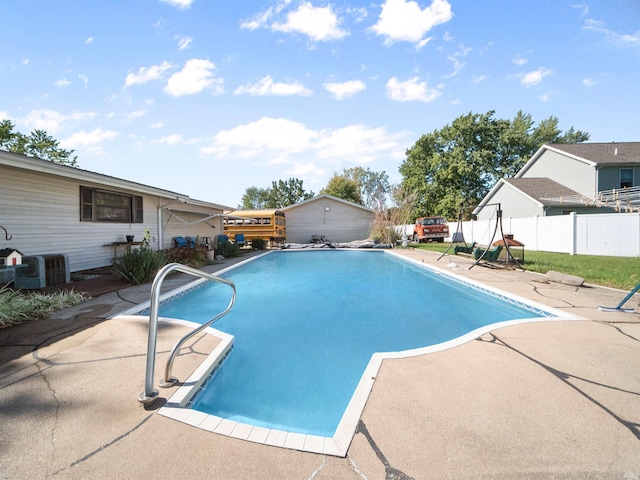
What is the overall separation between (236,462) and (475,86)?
17713 millimetres

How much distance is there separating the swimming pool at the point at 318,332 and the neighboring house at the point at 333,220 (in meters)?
13.4

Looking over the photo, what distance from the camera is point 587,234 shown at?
11.8 m

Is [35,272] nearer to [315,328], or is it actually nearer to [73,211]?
[73,211]

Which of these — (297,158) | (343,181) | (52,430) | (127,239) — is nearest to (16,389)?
(52,430)

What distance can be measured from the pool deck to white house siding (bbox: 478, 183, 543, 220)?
1868 centimetres

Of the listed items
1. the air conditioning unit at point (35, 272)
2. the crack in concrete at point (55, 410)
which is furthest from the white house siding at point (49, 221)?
the crack in concrete at point (55, 410)

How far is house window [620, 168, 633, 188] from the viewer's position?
1928 cm

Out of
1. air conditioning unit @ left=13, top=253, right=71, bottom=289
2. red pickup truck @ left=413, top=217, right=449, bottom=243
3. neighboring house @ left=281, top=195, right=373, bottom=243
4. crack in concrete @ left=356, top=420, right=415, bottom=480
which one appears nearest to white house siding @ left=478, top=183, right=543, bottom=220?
red pickup truck @ left=413, top=217, right=449, bottom=243

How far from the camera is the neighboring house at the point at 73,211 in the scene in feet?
21.8

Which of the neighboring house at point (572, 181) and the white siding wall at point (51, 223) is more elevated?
the neighboring house at point (572, 181)

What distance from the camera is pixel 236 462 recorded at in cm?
172

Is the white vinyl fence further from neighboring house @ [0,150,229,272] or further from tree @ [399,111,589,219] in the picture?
tree @ [399,111,589,219]

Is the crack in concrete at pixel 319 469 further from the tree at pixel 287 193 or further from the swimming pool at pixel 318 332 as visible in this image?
the tree at pixel 287 193

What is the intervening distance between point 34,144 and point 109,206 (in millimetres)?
26205
